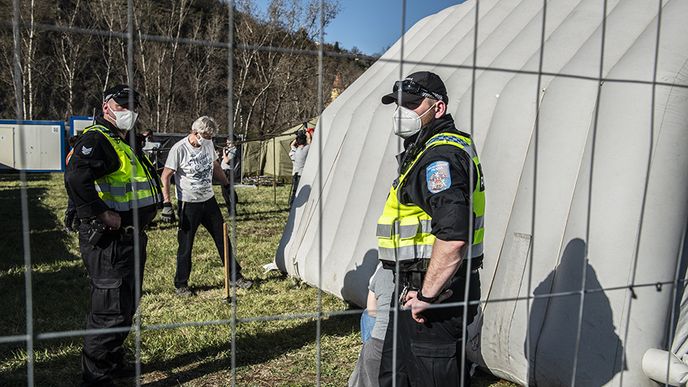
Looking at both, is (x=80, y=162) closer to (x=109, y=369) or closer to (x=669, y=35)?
(x=109, y=369)

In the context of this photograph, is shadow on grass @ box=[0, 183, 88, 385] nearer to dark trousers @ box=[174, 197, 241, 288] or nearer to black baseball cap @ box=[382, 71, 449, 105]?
dark trousers @ box=[174, 197, 241, 288]

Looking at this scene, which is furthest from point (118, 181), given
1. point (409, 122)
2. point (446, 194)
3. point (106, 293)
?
point (446, 194)

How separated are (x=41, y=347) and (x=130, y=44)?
3.32 m

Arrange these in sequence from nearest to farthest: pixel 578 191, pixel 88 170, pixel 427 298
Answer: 1. pixel 427 298
2. pixel 88 170
3. pixel 578 191

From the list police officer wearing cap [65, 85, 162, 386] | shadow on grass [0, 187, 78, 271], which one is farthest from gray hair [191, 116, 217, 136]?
shadow on grass [0, 187, 78, 271]

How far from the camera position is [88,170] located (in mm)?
3014

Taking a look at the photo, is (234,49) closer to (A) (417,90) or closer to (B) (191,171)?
(A) (417,90)

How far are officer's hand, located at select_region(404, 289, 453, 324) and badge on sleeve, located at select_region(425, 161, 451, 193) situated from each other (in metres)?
0.47

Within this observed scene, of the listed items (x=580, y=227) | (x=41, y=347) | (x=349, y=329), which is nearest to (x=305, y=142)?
(x=349, y=329)

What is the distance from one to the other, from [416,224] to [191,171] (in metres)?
3.55

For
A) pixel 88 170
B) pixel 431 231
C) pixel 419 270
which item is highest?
pixel 88 170

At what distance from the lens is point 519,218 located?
3.54 m

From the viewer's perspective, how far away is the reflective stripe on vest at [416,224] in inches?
90.7

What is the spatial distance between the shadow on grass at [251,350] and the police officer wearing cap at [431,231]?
5.71 feet
